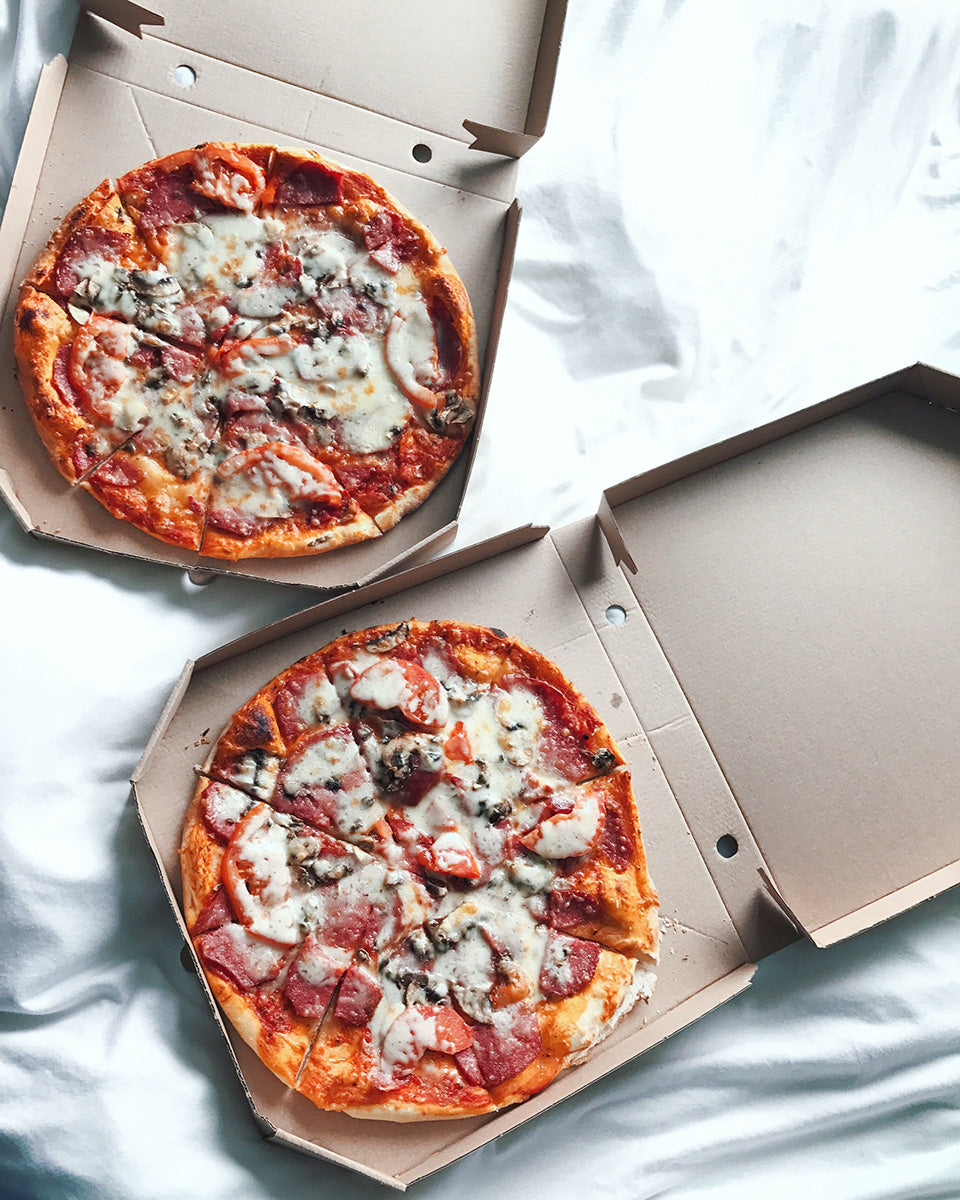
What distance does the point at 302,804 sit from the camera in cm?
270

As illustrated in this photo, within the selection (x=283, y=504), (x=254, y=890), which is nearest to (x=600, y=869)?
(x=254, y=890)

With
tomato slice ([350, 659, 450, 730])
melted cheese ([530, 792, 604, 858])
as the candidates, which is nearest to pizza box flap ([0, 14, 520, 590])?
tomato slice ([350, 659, 450, 730])

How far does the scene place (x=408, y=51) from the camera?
10.3 ft

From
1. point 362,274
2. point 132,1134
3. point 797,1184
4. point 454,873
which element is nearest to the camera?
point 132,1134

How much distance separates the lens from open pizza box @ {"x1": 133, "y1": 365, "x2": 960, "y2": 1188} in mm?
2752

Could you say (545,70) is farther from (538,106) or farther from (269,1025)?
(269,1025)

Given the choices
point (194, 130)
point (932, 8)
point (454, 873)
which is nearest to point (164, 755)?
point (454, 873)

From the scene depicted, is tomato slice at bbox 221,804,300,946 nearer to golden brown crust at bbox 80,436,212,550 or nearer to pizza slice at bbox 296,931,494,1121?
pizza slice at bbox 296,931,494,1121

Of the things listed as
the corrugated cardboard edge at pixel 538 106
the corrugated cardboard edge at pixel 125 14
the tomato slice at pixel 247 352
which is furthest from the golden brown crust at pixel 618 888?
the corrugated cardboard edge at pixel 125 14

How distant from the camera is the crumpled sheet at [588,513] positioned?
8.45 ft

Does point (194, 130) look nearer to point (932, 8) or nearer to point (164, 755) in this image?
point (164, 755)

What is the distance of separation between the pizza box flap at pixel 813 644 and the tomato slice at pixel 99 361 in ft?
4.26

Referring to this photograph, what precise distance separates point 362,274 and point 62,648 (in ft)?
4.11

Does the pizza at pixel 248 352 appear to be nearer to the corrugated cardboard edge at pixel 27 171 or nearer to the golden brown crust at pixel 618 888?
the corrugated cardboard edge at pixel 27 171
